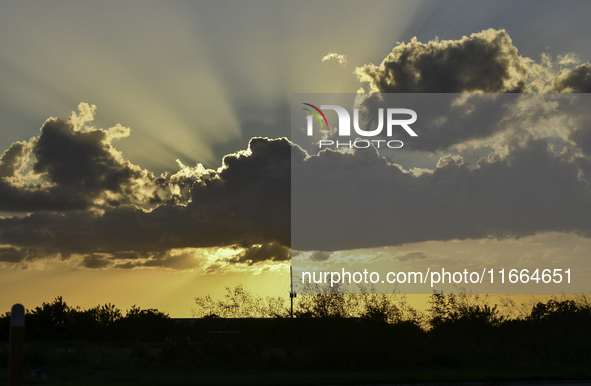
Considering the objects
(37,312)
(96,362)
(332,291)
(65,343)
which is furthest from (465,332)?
(37,312)

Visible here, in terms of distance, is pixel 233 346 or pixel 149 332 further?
pixel 149 332

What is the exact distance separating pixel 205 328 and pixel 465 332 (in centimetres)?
1333

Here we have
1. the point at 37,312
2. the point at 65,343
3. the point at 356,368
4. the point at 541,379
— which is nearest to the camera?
the point at 541,379

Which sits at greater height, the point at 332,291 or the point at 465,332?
the point at 332,291

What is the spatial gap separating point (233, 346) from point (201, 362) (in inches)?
63.5

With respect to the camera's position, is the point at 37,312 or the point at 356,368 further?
the point at 37,312

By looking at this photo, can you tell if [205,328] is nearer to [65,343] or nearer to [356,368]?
[356,368]

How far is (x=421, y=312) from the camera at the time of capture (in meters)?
30.2

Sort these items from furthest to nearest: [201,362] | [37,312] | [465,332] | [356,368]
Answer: [37,312]
[465,332]
[201,362]
[356,368]

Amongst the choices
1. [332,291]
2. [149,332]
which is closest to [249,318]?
[332,291]

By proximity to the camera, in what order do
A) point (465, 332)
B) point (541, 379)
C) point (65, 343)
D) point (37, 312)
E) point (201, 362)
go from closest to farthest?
point (541, 379)
point (201, 362)
point (465, 332)
point (65, 343)
point (37, 312)

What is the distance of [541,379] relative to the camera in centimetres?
2045

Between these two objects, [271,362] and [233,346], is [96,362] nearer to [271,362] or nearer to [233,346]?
[233,346]

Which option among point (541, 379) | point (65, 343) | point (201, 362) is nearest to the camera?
point (541, 379)
